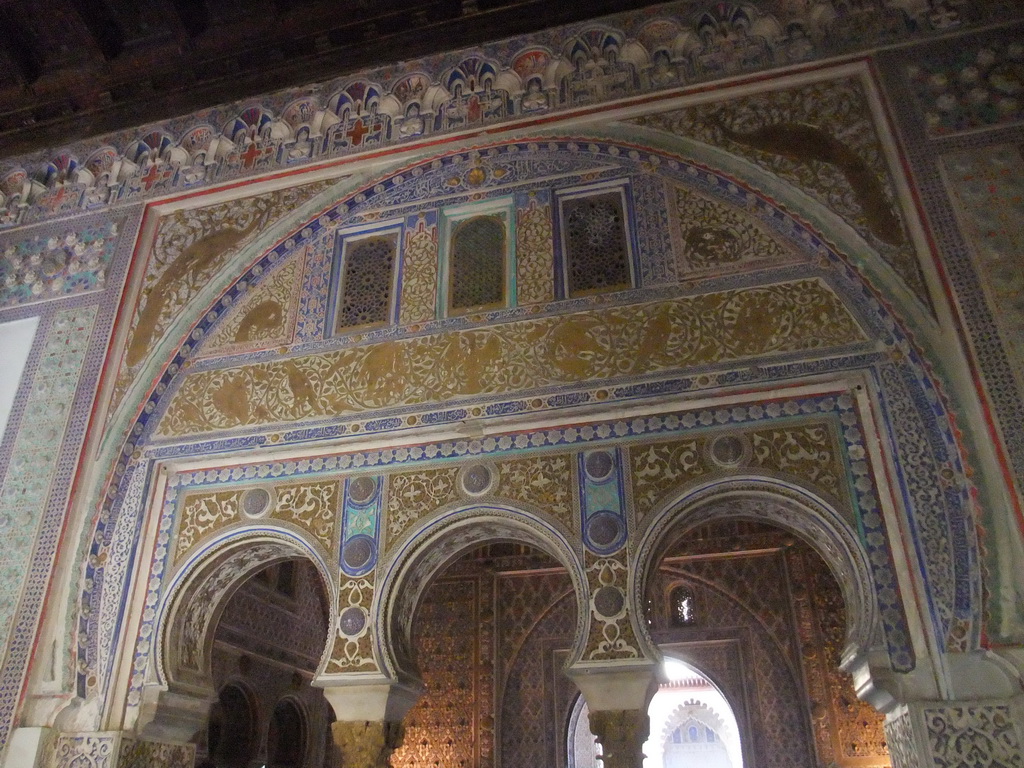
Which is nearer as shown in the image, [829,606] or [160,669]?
[160,669]

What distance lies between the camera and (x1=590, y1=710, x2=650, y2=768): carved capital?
3.97 metres

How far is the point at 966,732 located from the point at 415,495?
2.80 m

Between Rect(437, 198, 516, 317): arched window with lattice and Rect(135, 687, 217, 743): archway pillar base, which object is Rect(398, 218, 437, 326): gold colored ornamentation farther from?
Rect(135, 687, 217, 743): archway pillar base

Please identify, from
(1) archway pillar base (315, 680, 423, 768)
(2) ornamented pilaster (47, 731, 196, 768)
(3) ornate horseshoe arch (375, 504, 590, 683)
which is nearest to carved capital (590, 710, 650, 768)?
(3) ornate horseshoe arch (375, 504, 590, 683)

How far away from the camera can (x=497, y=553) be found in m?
8.83

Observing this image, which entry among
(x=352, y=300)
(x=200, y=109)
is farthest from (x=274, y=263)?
(x=200, y=109)

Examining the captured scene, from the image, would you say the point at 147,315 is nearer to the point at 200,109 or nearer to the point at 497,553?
the point at 200,109

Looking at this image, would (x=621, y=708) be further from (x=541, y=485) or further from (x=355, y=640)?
(x=355, y=640)

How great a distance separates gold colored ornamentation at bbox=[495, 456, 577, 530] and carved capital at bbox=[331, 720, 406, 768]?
4.32 feet

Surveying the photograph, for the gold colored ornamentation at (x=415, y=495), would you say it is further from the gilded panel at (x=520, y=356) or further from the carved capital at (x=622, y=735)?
the carved capital at (x=622, y=735)

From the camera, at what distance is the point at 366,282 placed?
5.48 metres

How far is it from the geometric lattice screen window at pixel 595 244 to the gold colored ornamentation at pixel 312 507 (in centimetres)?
180

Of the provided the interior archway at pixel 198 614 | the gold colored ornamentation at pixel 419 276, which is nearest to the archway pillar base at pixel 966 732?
the interior archway at pixel 198 614

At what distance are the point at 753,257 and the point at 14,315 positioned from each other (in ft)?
16.2
